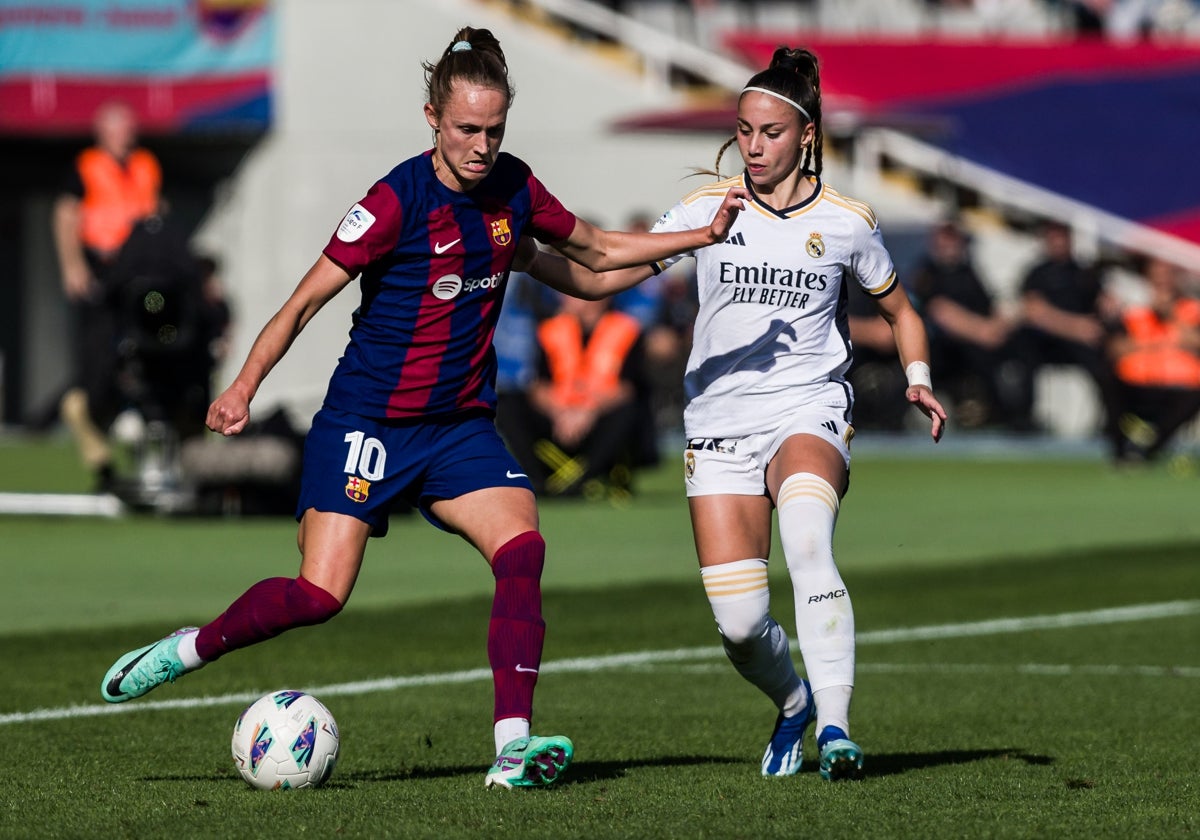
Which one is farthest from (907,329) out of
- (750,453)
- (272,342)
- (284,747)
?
(284,747)

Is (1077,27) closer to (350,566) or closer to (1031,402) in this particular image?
(1031,402)

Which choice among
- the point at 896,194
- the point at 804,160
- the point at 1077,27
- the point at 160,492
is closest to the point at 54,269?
the point at 896,194

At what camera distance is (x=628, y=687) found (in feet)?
28.3

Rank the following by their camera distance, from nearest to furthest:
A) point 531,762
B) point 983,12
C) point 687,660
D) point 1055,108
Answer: point 531,762 < point 687,660 < point 1055,108 < point 983,12

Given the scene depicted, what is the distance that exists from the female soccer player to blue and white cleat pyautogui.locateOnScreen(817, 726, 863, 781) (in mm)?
750

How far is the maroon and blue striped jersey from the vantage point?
631 centimetres

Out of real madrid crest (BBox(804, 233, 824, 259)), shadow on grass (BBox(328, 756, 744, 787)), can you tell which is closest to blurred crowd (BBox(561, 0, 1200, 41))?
real madrid crest (BBox(804, 233, 824, 259))

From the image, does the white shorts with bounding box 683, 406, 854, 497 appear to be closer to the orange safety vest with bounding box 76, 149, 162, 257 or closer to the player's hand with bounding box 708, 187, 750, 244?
the player's hand with bounding box 708, 187, 750, 244

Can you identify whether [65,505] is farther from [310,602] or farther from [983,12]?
[983,12]

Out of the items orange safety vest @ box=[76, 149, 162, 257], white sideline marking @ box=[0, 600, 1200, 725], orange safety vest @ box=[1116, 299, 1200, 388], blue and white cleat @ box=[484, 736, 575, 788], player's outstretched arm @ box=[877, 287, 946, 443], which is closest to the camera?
blue and white cleat @ box=[484, 736, 575, 788]

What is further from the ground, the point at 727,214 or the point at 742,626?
the point at 727,214

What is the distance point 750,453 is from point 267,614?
1477mm

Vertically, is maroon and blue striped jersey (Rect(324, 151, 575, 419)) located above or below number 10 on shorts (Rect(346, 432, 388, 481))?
above

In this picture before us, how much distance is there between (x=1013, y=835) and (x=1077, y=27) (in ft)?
103
